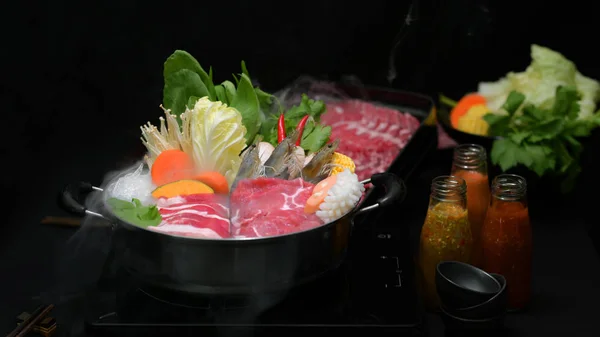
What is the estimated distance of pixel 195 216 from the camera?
1.46 metres

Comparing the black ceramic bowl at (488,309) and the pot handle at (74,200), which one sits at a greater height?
the pot handle at (74,200)

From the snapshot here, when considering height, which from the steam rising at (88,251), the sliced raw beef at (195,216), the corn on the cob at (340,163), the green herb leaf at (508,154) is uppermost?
the corn on the cob at (340,163)

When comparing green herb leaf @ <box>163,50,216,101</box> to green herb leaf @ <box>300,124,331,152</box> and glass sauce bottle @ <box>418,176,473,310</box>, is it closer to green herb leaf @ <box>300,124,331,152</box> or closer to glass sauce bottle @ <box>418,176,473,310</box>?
green herb leaf @ <box>300,124,331,152</box>

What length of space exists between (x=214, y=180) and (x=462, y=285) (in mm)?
568

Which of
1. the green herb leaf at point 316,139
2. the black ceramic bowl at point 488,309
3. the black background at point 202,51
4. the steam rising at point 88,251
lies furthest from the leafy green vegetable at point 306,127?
the black ceramic bowl at point 488,309

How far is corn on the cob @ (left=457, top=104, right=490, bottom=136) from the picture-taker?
233cm

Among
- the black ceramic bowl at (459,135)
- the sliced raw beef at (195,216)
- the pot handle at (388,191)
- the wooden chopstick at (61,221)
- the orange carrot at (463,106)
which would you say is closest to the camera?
the sliced raw beef at (195,216)

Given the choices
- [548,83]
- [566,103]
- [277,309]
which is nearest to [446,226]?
[277,309]

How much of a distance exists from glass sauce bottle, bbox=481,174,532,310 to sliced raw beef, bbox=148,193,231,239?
0.57 metres

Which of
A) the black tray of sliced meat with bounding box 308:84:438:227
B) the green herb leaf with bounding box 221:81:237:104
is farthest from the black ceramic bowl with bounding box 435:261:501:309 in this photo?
the green herb leaf with bounding box 221:81:237:104

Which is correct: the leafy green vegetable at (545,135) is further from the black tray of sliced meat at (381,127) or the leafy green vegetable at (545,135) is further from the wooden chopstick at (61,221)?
the wooden chopstick at (61,221)

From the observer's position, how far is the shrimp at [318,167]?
1686mm

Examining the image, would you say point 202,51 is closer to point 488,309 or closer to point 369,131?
point 369,131

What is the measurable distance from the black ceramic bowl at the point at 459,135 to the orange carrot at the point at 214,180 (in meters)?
0.93
